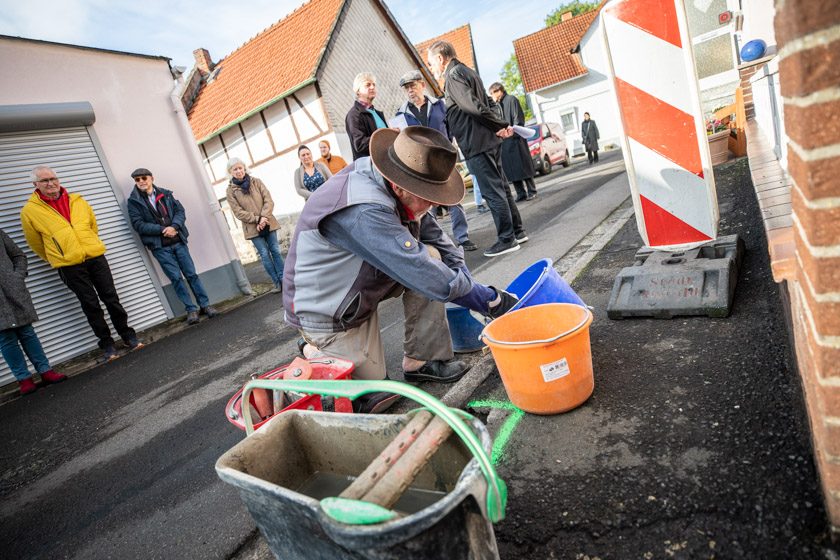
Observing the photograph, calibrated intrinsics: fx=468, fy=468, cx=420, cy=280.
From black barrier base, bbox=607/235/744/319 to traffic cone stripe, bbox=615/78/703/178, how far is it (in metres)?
0.52

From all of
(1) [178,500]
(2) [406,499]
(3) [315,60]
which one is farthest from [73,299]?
(3) [315,60]

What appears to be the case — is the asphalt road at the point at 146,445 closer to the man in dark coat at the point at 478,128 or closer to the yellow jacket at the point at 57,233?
the man in dark coat at the point at 478,128

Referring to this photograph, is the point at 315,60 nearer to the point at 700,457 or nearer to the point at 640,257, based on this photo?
the point at 640,257

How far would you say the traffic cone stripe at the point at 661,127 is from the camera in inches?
112

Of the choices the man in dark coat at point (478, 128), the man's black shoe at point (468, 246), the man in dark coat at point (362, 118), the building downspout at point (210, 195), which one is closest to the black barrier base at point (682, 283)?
the man in dark coat at point (478, 128)

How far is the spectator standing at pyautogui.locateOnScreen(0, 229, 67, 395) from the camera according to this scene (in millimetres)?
4910

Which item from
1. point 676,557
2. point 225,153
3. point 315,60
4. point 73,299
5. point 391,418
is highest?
point 315,60

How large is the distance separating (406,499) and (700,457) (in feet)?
3.42

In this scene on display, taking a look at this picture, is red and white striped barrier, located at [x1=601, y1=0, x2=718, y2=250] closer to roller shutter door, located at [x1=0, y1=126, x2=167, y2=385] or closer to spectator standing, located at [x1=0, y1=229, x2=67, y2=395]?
spectator standing, located at [x1=0, y1=229, x2=67, y2=395]

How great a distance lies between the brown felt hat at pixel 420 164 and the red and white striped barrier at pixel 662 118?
1.41 metres

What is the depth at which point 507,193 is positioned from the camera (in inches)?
221

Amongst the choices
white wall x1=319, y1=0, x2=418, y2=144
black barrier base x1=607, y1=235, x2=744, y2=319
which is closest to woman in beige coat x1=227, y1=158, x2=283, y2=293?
black barrier base x1=607, y1=235, x2=744, y2=319

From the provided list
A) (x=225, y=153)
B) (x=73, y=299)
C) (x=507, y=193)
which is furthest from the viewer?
(x=225, y=153)

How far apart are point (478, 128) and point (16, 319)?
5.42 metres
